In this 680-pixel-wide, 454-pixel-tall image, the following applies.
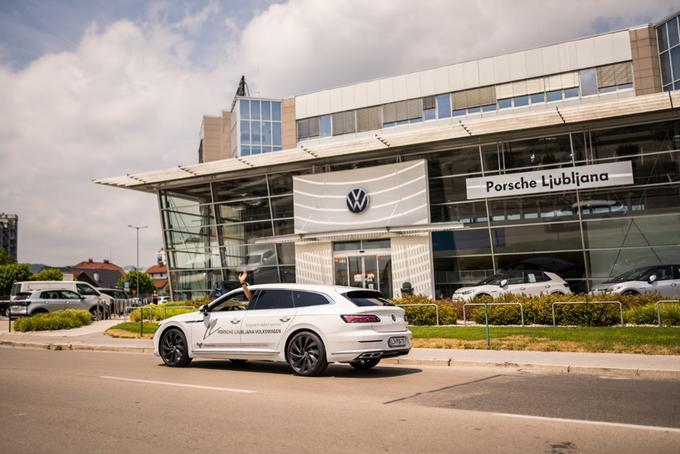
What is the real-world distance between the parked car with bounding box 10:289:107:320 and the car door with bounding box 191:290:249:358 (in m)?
19.1

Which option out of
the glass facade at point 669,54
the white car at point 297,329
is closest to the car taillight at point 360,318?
the white car at point 297,329

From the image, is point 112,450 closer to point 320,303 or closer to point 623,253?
point 320,303

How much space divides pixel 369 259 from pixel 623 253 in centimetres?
1203

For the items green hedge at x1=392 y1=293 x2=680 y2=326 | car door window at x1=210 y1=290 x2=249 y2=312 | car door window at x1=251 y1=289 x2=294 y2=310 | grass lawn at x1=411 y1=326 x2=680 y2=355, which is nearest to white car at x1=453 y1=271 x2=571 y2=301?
green hedge at x1=392 y1=293 x2=680 y2=326

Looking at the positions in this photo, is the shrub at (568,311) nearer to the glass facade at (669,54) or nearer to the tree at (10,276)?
the glass facade at (669,54)

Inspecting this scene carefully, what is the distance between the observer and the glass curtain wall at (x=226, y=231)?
34281 mm

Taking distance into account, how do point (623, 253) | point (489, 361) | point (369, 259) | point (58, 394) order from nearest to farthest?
point (58, 394)
point (489, 361)
point (623, 253)
point (369, 259)

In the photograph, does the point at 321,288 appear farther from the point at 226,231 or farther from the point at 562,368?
the point at 226,231

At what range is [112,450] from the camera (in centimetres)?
545

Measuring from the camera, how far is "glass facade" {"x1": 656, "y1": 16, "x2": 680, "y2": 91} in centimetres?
3406

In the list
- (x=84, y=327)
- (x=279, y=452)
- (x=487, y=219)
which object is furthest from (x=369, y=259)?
(x=279, y=452)

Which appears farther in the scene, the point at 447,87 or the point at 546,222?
the point at 447,87

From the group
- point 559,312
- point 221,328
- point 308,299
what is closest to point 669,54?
point 559,312

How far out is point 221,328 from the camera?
37.6 ft
